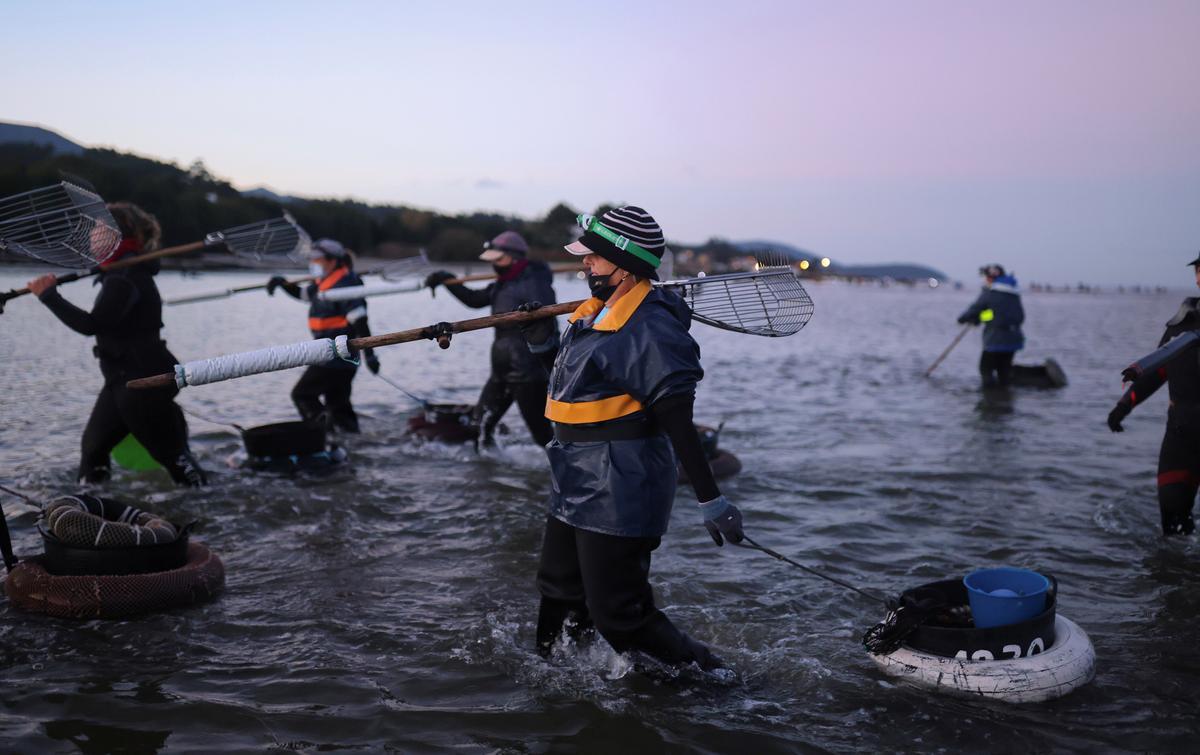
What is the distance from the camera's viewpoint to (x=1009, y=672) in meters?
4.61

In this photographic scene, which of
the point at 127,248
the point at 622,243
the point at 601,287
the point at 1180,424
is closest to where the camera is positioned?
the point at 622,243

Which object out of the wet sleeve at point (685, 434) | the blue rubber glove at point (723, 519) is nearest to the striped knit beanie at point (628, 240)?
the wet sleeve at point (685, 434)

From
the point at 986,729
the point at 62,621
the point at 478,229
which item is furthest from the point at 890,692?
the point at 478,229

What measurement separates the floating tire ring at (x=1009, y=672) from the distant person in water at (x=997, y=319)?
41.3ft

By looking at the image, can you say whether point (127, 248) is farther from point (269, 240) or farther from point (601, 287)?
point (601, 287)

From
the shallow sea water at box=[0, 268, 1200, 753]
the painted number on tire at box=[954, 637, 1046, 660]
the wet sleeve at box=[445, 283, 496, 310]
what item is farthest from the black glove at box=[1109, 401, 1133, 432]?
the wet sleeve at box=[445, 283, 496, 310]

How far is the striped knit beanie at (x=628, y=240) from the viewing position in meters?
4.18

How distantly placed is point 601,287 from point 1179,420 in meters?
4.52

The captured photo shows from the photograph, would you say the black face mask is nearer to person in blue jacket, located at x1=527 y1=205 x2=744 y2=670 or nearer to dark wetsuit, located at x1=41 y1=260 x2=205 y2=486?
person in blue jacket, located at x1=527 y1=205 x2=744 y2=670

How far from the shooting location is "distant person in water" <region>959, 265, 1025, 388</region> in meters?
16.7

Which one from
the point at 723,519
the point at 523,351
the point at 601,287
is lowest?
the point at 723,519

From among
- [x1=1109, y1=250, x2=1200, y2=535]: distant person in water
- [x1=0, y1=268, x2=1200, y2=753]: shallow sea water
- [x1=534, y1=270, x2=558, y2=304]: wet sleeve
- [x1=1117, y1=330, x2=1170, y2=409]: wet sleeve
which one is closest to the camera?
[x1=0, y1=268, x2=1200, y2=753]: shallow sea water

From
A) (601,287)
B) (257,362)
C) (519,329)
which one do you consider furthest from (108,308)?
(601,287)

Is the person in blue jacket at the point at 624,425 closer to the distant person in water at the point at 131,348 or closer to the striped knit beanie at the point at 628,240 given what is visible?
the striped knit beanie at the point at 628,240
